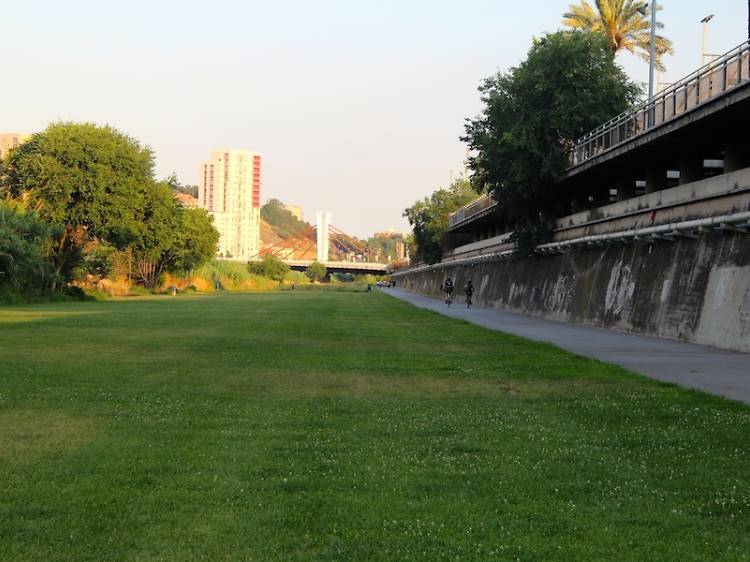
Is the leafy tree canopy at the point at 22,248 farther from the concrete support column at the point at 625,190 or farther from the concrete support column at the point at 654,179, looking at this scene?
the concrete support column at the point at 654,179

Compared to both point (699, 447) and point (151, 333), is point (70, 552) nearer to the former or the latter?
point (699, 447)

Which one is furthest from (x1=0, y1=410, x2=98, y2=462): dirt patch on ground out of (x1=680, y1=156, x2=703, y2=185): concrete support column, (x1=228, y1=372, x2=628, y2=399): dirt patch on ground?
(x1=680, y1=156, x2=703, y2=185): concrete support column

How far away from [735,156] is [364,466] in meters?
24.7

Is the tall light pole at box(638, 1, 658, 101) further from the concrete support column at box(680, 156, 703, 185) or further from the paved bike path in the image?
the paved bike path

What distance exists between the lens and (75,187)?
2271 inches

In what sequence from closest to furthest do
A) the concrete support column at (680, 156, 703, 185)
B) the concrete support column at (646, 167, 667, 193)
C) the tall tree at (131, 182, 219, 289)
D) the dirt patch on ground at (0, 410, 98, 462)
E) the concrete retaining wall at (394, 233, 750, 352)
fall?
1. the dirt patch on ground at (0, 410, 98, 462)
2. the concrete retaining wall at (394, 233, 750, 352)
3. the concrete support column at (680, 156, 703, 185)
4. the concrete support column at (646, 167, 667, 193)
5. the tall tree at (131, 182, 219, 289)

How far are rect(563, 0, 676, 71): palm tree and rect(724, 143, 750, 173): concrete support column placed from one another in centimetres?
2940

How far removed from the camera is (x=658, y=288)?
28.1m

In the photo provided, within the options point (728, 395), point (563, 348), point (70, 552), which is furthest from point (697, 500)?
point (563, 348)

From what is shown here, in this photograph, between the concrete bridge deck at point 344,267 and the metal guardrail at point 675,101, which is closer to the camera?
the metal guardrail at point 675,101

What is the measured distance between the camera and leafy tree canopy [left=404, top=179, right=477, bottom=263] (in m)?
103

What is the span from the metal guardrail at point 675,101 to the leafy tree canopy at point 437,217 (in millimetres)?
60905

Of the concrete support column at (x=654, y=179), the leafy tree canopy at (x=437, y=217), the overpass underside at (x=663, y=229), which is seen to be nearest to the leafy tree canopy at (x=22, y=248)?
the overpass underside at (x=663, y=229)

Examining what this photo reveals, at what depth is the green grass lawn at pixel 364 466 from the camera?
17.6 feet
